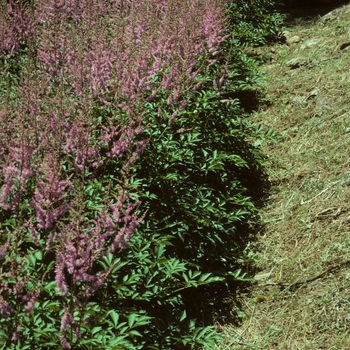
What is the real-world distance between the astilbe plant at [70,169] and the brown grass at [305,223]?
4.15 ft

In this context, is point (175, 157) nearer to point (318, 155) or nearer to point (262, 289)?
point (262, 289)

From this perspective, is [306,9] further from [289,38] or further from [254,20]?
[254,20]

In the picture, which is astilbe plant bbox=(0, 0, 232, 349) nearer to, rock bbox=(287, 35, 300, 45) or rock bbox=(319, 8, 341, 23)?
rock bbox=(287, 35, 300, 45)

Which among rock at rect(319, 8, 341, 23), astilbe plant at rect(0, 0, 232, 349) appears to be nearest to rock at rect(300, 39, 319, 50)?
rock at rect(319, 8, 341, 23)

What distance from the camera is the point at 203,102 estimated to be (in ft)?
17.0

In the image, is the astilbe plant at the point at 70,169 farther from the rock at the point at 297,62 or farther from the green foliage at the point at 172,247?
the rock at the point at 297,62

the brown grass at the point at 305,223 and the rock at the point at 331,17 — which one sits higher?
the rock at the point at 331,17

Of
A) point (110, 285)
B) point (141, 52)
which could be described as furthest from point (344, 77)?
point (110, 285)

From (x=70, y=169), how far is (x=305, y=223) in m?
2.48

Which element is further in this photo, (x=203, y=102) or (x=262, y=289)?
(x=203, y=102)

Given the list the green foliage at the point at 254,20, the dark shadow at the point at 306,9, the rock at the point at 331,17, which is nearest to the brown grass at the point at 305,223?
the green foliage at the point at 254,20

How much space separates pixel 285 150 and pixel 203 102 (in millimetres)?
1388

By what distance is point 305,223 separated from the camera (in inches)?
181

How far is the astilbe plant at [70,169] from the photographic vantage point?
7.63 feet
